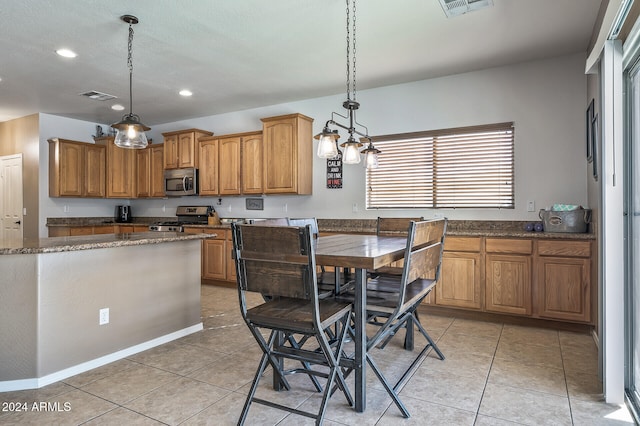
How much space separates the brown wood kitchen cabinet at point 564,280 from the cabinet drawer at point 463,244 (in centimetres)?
52

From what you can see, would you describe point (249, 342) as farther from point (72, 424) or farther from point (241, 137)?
point (241, 137)

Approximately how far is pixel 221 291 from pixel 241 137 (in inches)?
83.2

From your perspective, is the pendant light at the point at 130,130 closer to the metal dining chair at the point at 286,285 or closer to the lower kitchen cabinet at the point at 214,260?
the metal dining chair at the point at 286,285

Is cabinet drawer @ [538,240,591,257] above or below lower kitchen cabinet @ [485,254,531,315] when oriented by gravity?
above

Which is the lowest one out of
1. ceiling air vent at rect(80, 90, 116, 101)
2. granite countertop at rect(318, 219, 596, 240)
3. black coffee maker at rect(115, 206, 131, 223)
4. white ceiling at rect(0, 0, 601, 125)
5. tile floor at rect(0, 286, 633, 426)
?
tile floor at rect(0, 286, 633, 426)

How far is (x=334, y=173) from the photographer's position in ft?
16.1

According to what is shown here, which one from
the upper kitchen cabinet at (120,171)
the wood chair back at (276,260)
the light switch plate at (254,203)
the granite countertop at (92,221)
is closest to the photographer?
the wood chair back at (276,260)

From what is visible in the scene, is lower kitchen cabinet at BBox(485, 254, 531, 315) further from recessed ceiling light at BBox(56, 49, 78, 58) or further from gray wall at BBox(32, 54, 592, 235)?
recessed ceiling light at BBox(56, 49, 78, 58)

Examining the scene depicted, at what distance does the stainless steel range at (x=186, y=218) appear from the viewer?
5.70m

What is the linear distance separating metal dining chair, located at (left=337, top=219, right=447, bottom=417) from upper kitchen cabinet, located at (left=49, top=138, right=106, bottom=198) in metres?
5.35

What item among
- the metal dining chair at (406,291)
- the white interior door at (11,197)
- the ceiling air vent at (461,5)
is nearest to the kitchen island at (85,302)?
the metal dining chair at (406,291)

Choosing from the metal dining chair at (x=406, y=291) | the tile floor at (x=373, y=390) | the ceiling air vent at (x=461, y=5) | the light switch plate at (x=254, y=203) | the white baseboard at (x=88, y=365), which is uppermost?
the ceiling air vent at (x=461, y=5)

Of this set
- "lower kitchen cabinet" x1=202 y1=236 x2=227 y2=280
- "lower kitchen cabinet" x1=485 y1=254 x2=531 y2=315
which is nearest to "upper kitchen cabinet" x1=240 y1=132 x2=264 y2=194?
"lower kitchen cabinet" x1=202 y1=236 x2=227 y2=280

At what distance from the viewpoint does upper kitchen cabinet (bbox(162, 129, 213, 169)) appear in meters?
5.70
